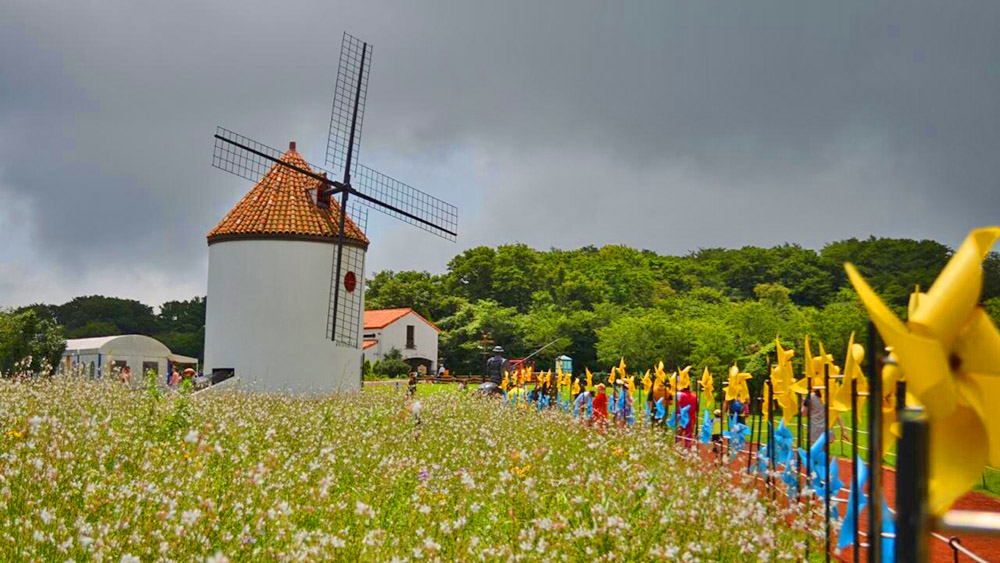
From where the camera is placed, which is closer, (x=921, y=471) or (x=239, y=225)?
(x=921, y=471)

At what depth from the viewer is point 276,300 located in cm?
2073

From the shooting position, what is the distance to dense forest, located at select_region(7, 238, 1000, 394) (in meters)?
40.0

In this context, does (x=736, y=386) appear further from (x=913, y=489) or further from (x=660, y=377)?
(x=913, y=489)

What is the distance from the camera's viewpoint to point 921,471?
92 cm

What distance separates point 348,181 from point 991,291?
34.8 meters

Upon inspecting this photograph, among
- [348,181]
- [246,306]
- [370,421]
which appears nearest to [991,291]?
[348,181]

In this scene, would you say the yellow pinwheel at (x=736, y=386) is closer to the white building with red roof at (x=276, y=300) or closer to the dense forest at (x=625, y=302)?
the white building with red roof at (x=276, y=300)

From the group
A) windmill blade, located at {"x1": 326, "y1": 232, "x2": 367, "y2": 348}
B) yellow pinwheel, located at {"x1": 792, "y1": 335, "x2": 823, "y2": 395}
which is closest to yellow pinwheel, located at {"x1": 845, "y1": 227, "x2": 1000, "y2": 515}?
yellow pinwheel, located at {"x1": 792, "y1": 335, "x2": 823, "y2": 395}

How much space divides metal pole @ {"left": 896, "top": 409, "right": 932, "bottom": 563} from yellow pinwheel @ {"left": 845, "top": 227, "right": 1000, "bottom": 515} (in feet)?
0.28

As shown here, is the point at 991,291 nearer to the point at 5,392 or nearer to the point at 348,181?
the point at 348,181

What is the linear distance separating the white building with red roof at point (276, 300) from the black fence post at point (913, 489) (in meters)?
19.9

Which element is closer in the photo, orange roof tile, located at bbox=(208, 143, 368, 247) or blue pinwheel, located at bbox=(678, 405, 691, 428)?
blue pinwheel, located at bbox=(678, 405, 691, 428)

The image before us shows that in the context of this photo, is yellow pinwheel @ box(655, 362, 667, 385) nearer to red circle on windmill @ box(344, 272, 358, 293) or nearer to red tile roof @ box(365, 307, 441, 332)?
red circle on windmill @ box(344, 272, 358, 293)

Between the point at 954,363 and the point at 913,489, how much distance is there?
273 millimetres
